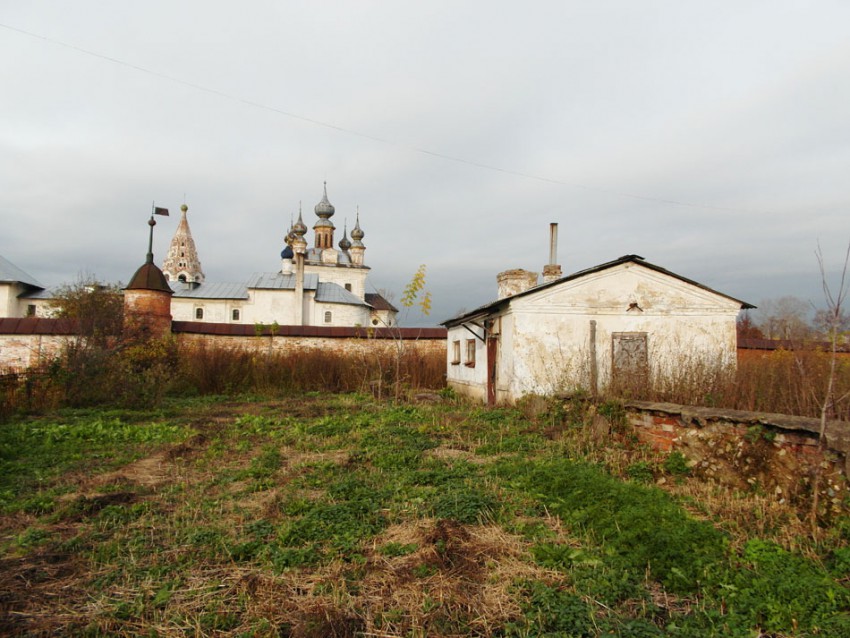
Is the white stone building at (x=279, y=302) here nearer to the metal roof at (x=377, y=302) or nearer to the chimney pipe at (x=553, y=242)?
the metal roof at (x=377, y=302)

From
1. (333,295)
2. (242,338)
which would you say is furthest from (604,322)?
(333,295)

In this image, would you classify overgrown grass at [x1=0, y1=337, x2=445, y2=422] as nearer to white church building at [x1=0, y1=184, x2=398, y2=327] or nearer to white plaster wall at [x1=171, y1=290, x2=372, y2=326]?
white church building at [x1=0, y1=184, x2=398, y2=327]

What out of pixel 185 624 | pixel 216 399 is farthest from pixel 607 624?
pixel 216 399

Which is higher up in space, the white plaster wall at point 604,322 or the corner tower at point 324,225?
the corner tower at point 324,225

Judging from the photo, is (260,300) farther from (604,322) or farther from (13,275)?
(604,322)

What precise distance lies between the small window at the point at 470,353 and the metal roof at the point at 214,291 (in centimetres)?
3283

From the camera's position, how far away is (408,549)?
4453 mm

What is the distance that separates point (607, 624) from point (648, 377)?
671 cm

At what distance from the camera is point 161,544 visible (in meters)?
4.61

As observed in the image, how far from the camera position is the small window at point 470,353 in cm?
1700

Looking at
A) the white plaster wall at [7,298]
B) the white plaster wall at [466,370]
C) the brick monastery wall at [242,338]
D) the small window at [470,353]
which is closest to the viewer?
the white plaster wall at [466,370]

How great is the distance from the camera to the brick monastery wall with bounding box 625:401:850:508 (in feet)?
16.2

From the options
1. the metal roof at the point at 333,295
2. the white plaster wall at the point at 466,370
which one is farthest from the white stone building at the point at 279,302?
the white plaster wall at the point at 466,370

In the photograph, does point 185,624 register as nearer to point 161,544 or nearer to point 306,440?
point 161,544
